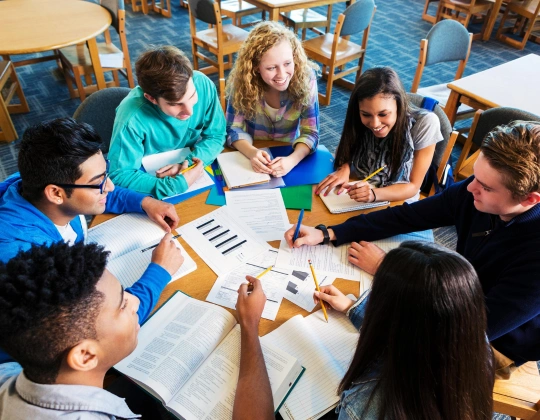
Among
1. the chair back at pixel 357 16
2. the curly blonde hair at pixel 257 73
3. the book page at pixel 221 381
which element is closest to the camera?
the book page at pixel 221 381

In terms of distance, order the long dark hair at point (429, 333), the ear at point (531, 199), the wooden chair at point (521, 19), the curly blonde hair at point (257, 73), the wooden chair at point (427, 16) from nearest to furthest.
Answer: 1. the long dark hair at point (429, 333)
2. the ear at point (531, 199)
3. the curly blonde hair at point (257, 73)
4. the wooden chair at point (521, 19)
5. the wooden chair at point (427, 16)

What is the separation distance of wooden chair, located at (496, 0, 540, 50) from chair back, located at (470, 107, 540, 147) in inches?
143

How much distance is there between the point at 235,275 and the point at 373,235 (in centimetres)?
49

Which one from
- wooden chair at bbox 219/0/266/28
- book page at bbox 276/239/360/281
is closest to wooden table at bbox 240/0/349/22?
wooden chair at bbox 219/0/266/28

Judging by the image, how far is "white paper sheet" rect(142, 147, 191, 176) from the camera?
1.57 meters

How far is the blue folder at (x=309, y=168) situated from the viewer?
1.54 m

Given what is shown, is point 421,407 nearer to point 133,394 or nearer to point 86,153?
point 133,394

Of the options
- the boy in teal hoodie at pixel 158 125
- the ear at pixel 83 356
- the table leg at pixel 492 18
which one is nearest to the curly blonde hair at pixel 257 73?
the boy in teal hoodie at pixel 158 125

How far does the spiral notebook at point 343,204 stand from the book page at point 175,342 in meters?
0.60

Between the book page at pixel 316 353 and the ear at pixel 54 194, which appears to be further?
the ear at pixel 54 194

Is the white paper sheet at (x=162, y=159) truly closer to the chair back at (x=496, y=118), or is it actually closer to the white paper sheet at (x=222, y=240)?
the white paper sheet at (x=222, y=240)

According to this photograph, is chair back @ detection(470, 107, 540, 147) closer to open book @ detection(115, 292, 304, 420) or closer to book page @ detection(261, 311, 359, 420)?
→ book page @ detection(261, 311, 359, 420)

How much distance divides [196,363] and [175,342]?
76 millimetres

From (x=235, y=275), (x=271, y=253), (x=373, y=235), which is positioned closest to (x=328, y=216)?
(x=373, y=235)
